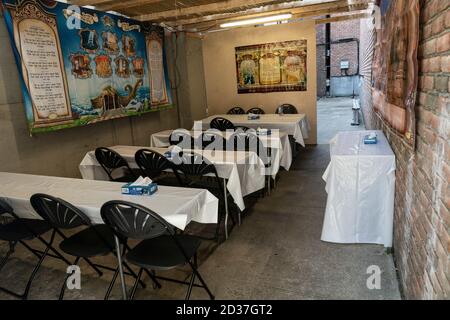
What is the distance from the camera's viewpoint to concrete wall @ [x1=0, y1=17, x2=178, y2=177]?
348 centimetres

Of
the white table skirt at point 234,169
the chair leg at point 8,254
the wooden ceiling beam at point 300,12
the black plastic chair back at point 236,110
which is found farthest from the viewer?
the black plastic chair back at point 236,110

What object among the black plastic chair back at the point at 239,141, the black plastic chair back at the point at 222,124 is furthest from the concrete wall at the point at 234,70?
the black plastic chair back at the point at 239,141

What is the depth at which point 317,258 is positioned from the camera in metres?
2.61

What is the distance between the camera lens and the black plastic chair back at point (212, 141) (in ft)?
13.5

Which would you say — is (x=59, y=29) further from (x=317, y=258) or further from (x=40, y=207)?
(x=317, y=258)

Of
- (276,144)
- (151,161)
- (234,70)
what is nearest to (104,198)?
(151,161)

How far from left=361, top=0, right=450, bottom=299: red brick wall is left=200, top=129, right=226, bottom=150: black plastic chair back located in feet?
7.95

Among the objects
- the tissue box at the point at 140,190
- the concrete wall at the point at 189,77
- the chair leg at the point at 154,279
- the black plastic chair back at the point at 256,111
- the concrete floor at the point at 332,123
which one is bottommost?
the chair leg at the point at 154,279

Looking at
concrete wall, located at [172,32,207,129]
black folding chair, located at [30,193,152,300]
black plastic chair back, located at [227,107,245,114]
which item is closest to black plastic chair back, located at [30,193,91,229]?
black folding chair, located at [30,193,152,300]

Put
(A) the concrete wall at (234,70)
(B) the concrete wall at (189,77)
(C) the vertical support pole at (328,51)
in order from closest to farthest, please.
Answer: (A) the concrete wall at (234,70) < (B) the concrete wall at (189,77) < (C) the vertical support pole at (328,51)

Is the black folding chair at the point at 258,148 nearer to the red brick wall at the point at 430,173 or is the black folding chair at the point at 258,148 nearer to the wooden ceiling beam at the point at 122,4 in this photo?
the red brick wall at the point at 430,173

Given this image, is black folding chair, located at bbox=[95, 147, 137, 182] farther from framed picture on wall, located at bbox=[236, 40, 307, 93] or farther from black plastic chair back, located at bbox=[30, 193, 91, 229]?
framed picture on wall, located at bbox=[236, 40, 307, 93]

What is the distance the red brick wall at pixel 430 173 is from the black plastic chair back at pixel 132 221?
4.24 ft
